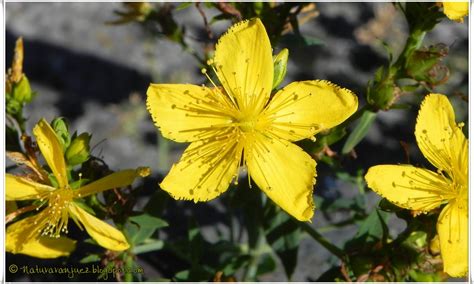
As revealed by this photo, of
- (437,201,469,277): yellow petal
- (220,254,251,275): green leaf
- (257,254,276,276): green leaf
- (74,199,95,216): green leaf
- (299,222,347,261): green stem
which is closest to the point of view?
(437,201,469,277): yellow petal

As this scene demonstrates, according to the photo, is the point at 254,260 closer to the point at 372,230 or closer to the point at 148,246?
the point at 148,246

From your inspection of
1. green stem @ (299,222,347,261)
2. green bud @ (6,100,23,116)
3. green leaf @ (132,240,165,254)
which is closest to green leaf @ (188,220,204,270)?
green leaf @ (132,240,165,254)

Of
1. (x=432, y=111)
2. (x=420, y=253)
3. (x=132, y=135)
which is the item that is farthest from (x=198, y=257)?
(x=132, y=135)

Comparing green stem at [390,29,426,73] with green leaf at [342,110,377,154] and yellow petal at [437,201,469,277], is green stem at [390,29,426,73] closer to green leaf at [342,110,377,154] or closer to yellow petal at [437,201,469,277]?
green leaf at [342,110,377,154]

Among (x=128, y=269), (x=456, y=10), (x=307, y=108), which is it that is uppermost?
(x=456, y=10)

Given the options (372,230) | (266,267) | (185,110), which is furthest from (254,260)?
(185,110)

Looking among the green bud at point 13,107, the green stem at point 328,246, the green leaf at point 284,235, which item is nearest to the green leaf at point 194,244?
the green leaf at point 284,235

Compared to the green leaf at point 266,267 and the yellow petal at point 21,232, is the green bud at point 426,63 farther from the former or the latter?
the yellow petal at point 21,232
